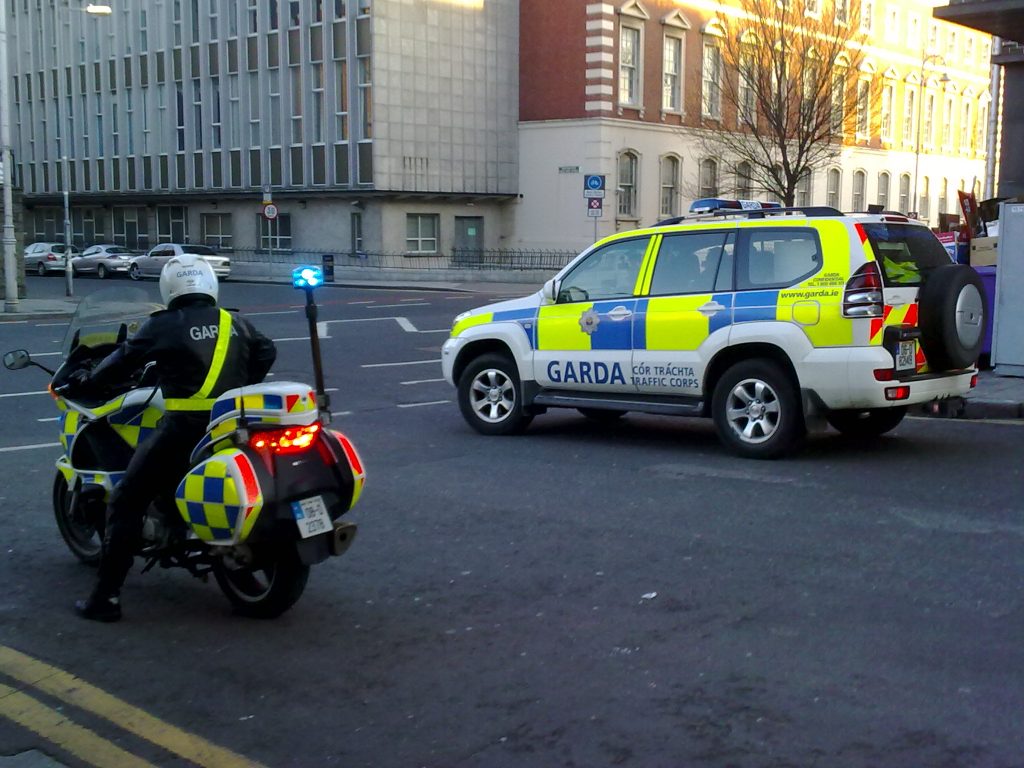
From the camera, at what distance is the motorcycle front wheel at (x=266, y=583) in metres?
5.69

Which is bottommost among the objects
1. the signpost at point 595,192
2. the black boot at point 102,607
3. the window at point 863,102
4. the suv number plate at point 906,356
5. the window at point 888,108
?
the black boot at point 102,607

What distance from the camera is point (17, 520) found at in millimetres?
7957

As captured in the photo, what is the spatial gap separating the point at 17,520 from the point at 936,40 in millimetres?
60702

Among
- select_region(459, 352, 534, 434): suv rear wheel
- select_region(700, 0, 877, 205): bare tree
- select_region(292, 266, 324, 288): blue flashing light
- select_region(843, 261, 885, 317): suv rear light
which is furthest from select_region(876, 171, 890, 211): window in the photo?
select_region(292, 266, 324, 288): blue flashing light

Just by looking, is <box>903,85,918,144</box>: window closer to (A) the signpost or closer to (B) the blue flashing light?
(A) the signpost

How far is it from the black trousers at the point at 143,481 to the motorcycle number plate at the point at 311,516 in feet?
2.27

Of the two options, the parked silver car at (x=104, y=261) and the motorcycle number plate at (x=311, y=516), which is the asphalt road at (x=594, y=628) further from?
the parked silver car at (x=104, y=261)

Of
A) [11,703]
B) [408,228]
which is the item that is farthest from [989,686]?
[408,228]

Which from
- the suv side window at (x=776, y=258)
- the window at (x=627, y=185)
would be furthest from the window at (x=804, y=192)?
the suv side window at (x=776, y=258)

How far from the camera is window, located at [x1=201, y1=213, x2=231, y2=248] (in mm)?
52281

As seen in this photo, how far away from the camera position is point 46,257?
170 feet

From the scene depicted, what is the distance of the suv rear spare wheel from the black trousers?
5.90 m

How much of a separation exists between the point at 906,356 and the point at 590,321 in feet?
8.64

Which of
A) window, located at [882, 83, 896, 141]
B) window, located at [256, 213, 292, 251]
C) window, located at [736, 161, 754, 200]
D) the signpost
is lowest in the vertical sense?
window, located at [256, 213, 292, 251]
